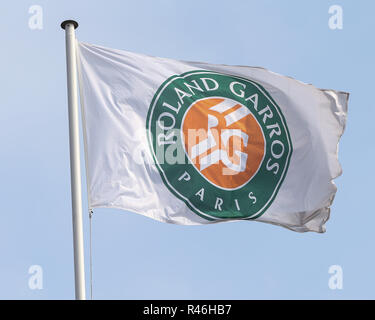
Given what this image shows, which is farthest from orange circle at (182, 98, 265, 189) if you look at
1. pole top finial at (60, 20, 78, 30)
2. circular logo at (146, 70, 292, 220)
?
pole top finial at (60, 20, 78, 30)

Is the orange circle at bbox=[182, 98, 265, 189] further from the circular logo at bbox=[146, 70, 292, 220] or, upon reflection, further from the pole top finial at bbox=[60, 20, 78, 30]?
the pole top finial at bbox=[60, 20, 78, 30]

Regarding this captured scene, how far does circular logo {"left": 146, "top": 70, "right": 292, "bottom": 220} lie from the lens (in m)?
16.5

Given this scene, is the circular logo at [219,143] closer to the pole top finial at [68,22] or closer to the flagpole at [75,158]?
the flagpole at [75,158]

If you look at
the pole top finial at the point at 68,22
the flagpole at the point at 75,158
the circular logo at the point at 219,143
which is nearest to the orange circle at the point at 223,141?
the circular logo at the point at 219,143

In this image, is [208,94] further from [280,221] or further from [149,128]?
[280,221]

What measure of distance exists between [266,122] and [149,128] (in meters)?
2.59

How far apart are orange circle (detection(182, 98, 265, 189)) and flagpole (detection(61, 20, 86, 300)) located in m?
2.58

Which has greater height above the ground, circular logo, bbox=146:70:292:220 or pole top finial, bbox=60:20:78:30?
pole top finial, bbox=60:20:78:30

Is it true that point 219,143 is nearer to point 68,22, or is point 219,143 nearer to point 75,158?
point 75,158

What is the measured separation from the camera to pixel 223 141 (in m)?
17.1

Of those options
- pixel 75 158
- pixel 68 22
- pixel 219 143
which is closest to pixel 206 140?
pixel 219 143

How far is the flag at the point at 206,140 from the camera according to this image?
628 inches

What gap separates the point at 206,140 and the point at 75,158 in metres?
3.20
